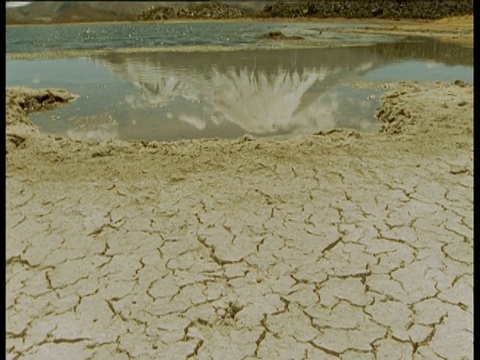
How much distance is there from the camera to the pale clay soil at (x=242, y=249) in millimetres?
2250

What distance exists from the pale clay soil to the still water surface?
1.02 metres

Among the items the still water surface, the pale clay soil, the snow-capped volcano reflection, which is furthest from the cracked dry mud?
the snow-capped volcano reflection

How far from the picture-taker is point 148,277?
272 centimetres

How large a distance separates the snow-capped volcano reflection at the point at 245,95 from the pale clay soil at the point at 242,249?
1195 millimetres

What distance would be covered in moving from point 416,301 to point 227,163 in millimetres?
2364

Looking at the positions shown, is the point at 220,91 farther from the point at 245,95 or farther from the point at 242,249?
the point at 242,249

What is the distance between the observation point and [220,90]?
8125 millimetres

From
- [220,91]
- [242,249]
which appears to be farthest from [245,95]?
[242,249]

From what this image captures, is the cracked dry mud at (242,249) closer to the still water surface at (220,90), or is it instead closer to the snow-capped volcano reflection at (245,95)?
the still water surface at (220,90)

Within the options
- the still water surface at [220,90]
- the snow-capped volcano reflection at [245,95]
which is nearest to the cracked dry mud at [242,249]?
the still water surface at [220,90]

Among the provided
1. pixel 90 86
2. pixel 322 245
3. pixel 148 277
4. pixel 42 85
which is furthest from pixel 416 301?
pixel 42 85

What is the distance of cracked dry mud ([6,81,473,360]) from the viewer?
2.25m

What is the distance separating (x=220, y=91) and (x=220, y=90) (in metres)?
0.09

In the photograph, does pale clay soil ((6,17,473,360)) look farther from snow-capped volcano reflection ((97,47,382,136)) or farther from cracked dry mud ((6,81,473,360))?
snow-capped volcano reflection ((97,47,382,136))
